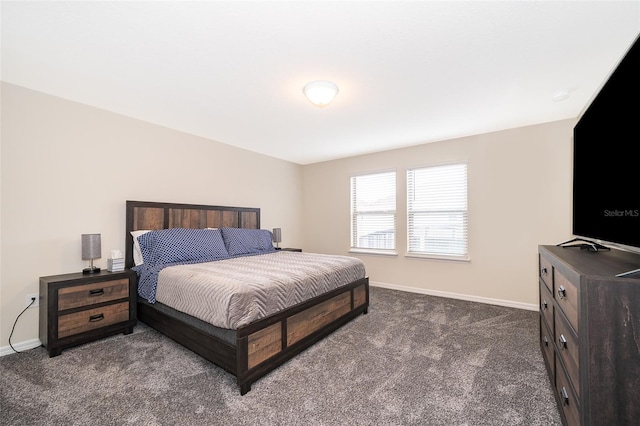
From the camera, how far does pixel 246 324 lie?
1.86 m

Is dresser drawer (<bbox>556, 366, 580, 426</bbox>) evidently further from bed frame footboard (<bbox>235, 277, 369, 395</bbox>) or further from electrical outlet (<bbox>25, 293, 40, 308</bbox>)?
electrical outlet (<bbox>25, 293, 40, 308</bbox>)

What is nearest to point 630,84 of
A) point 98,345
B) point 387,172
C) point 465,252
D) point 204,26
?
point 204,26

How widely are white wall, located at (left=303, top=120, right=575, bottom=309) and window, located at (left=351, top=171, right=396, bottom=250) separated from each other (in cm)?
16

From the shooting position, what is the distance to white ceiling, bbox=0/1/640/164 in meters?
1.57

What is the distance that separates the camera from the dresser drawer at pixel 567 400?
3.93 ft

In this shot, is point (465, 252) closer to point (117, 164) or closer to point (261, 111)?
point (261, 111)

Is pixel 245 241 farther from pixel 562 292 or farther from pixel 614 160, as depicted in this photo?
pixel 614 160

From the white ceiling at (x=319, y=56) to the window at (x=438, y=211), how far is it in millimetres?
1053

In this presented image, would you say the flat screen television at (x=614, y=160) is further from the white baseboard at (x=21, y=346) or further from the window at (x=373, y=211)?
the white baseboard at (x=21, y=346)

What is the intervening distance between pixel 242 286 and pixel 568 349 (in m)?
1.91

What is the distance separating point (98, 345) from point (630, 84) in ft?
13.5

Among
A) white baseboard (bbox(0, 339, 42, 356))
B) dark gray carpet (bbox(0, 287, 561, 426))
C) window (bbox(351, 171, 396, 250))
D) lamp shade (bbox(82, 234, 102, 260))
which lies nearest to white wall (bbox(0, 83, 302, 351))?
white baseboard (bbox(0, 339, 42, 356))

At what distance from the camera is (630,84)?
4.10 ft

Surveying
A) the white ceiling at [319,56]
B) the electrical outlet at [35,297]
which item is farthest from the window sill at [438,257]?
the electrical outlet at [35,297]
